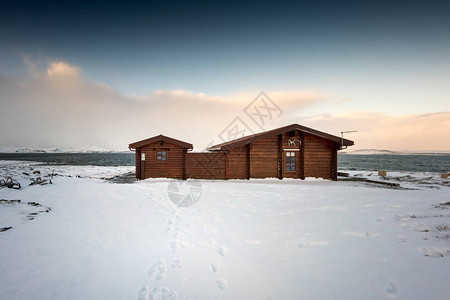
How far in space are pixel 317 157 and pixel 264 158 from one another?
419cm

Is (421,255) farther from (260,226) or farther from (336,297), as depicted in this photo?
(260,226)

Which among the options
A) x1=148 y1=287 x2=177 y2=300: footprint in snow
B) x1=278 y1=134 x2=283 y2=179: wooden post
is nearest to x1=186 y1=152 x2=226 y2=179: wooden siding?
x1=278 y1=134 x2=283 y2=179: wooden post

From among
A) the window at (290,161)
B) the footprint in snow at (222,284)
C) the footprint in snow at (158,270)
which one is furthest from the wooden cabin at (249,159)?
the footprint in snow at (222,284)

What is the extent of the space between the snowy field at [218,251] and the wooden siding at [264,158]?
27.8ft

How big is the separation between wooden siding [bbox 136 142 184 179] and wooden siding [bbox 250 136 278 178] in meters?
5.61

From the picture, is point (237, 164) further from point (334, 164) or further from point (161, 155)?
point (334, 164)

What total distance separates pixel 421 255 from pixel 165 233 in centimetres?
531

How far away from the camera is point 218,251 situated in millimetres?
4207

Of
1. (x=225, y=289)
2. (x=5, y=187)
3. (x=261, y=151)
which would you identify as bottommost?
(x=225, y=289)

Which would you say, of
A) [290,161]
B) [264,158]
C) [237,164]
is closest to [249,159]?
[237,164]

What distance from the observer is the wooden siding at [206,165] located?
15.7 meters

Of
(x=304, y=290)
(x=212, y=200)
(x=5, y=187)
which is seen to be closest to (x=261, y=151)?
(x=212, y=200)

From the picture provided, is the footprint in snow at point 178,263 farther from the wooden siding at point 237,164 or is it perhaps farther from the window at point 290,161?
the window at point 290,161

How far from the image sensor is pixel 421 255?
375cm
